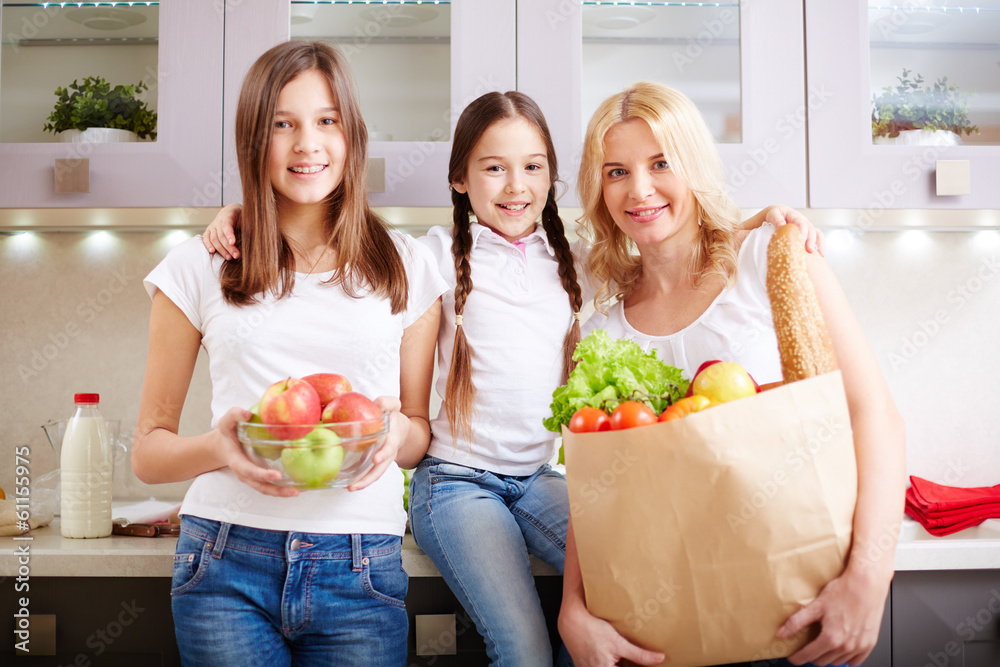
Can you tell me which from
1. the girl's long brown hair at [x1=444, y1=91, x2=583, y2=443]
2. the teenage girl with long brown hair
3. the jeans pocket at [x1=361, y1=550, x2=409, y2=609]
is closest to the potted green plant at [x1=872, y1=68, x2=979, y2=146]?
the girl's long brown hair at [x1=444, y1=91, x2=583, y2=443]

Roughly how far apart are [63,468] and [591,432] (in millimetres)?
1076

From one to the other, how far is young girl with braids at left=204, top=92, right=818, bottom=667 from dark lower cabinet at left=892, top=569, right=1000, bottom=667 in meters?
0.59

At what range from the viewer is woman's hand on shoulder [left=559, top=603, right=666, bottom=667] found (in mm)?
854

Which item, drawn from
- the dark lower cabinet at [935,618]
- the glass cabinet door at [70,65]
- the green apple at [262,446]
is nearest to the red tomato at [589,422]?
the green apple at [262,446]

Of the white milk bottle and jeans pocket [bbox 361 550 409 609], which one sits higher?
the white milk bottle

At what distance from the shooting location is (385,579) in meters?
0.97

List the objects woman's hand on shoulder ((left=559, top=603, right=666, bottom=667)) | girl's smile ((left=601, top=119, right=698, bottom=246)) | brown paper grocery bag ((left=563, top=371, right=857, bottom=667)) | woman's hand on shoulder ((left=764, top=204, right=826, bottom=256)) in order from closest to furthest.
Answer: brown paper grocery bag ((left=563, top=371, right=857, bottom=667))
woman's hand on shoulder ((left=559, top=603, right=666, bottom=667))
woman's hand on shoulder ((left=764, top=204, right=826, bottom=256))
girl's smile ((left=601, top=119, right=698, bottom=246))

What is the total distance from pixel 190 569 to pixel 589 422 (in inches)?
21.3

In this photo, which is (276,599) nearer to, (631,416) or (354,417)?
(354,417)

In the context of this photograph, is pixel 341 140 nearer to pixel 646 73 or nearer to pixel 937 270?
pixel 646 73

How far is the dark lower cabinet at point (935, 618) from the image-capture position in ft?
4.00

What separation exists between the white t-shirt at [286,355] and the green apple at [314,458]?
0.16 meters

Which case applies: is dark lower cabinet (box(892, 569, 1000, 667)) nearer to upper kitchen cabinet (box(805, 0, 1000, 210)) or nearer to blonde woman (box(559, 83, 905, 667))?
blonde woman (box(559, 83, 905, 667))

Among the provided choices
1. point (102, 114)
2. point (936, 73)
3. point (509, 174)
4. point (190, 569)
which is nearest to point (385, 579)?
point (190, 569)
